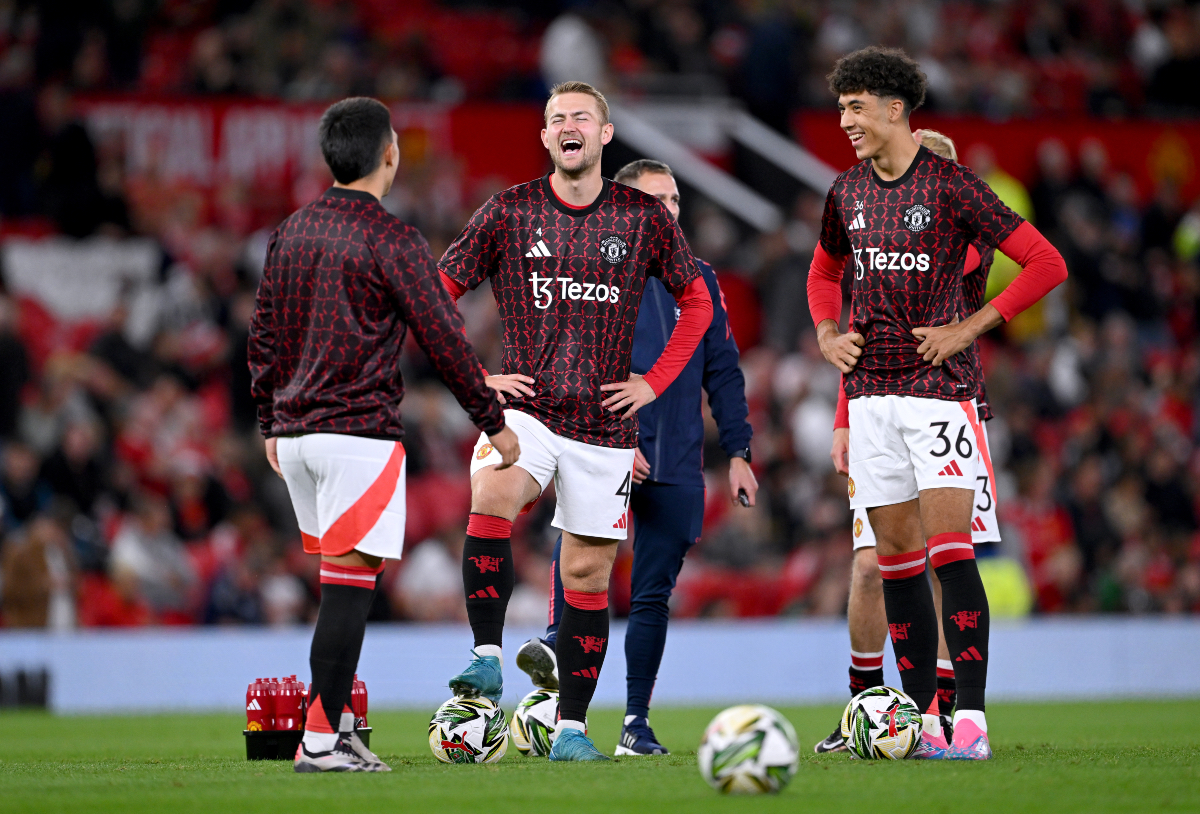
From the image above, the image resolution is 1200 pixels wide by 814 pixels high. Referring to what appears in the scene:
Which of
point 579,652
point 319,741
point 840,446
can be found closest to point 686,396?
point 840,446

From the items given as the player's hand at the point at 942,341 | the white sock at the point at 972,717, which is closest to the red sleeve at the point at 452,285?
the player's hand at the point at 942,341

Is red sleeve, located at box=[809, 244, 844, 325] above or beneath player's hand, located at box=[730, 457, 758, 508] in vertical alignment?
above

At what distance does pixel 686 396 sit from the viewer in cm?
711

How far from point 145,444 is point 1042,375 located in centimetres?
897

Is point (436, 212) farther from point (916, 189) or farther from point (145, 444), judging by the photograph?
point (916, 189)

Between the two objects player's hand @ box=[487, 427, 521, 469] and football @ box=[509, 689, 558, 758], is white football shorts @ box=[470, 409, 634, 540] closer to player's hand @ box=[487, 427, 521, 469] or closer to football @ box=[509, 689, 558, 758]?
player's hand @ box=[487, 427, 521, 469]

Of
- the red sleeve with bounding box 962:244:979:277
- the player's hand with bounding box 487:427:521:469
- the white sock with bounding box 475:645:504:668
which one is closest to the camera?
the player's hand with bounding box 487:427:521:469

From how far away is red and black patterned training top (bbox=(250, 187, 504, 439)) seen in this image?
524 cm

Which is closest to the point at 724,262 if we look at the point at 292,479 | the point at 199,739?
the point at 199,739

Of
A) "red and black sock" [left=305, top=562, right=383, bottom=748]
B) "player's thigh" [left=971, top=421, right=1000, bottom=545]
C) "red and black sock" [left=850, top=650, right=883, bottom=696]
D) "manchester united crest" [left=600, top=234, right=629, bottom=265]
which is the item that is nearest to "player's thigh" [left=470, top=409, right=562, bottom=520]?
"manchester united crest" [left=600, top=234, right=629, bottom=265]

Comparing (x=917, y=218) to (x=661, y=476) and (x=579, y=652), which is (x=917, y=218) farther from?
(x=579, y=652)

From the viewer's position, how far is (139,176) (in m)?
14.7

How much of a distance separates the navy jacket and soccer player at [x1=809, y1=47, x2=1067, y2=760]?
96 centimetres

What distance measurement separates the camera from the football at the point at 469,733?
6098 mm
